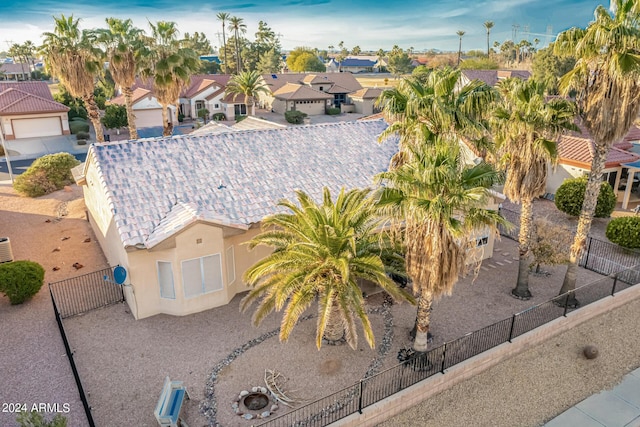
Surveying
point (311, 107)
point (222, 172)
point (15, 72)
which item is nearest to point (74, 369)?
point (222, 172)

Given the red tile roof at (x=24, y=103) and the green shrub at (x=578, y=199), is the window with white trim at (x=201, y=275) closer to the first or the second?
the green shrub at (x=578, y=199)

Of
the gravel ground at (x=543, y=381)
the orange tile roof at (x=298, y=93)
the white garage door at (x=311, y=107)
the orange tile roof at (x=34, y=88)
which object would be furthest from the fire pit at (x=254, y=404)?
the white garage door at (x=311, y=107)

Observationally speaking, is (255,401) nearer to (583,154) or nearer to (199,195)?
(199,195)

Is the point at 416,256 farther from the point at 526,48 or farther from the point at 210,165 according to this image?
the point at 526,48

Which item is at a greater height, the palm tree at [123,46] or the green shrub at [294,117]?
the palm tree at [123,46]

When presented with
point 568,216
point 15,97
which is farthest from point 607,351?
point 15,97

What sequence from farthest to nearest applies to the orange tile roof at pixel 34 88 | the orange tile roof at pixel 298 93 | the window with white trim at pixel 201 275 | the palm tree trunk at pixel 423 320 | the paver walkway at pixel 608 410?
1. the orange tile roof at pixel 298 93
2. the orange tile roof at pixel 34 88
3. the window with white trim at pixel 201 275
4. the paver walkway at pixel 608 410
5. the palm tree trunk at pixel 423 320

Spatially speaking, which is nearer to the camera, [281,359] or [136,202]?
[281,359]
